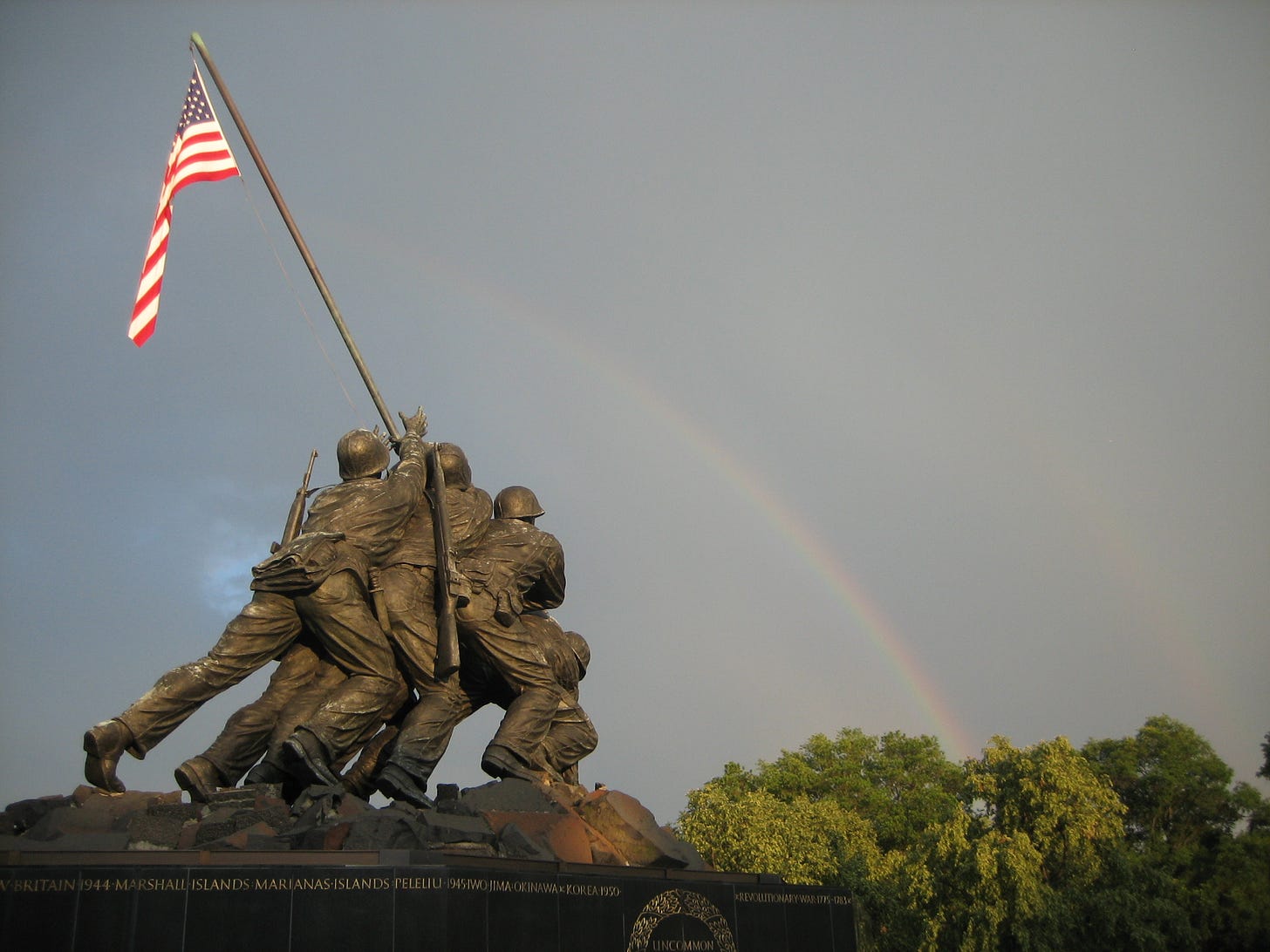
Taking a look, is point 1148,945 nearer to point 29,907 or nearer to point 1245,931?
point 1245,931

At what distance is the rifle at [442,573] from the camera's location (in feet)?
34.2

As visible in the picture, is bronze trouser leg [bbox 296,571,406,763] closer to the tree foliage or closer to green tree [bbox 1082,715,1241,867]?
the tree foliage

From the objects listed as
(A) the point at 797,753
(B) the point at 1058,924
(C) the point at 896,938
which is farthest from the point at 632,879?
(A) the point at 797,753

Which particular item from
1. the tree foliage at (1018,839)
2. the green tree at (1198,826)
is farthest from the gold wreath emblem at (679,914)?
the green tree at (1198,826)

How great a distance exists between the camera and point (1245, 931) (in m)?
28.4

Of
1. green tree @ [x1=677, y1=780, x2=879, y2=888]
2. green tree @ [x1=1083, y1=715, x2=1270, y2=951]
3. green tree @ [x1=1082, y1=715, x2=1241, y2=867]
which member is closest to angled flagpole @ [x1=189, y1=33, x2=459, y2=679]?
green tree @ [x1=677, y1=780, x2=879, y2=888]

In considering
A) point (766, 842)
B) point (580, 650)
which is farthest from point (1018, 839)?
point (580, 650)

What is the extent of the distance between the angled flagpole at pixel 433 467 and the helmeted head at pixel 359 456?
1.75 ft

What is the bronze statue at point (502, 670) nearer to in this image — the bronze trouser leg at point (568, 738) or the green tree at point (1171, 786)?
the bronze trouser leg at point (568, 738)

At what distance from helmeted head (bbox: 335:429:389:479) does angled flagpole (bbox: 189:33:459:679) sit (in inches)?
21.0

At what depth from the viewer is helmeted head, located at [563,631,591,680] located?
38.9 ft

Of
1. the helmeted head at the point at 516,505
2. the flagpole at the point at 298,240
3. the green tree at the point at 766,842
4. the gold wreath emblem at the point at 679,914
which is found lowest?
the gold wreath emblem at the point at 679,914

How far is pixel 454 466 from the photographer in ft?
39.6

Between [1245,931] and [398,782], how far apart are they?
84.4 feet
